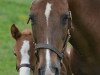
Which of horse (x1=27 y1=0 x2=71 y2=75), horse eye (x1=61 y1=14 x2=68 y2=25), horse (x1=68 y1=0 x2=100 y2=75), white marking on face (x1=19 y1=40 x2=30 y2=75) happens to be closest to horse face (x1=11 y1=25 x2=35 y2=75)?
white marking on face (x1=19 y1=40 x2=30 y2=75)

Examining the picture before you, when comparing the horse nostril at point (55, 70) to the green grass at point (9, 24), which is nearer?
the horse nostril at point (55, 70)

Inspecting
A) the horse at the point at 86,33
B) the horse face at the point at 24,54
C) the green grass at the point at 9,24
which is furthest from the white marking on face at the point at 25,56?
the green grass at the point at 9,24

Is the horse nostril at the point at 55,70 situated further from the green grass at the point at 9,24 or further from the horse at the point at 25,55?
the green grass at the point at 9,24

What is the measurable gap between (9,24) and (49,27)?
7.38 m

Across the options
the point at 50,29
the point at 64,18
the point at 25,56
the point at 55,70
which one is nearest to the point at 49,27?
the point at 50,29

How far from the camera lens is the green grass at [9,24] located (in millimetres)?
9617

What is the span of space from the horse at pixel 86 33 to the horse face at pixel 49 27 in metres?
0.45

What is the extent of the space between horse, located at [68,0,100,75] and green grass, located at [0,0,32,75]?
337 centimetres

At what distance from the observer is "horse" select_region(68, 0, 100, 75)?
5.60 meters

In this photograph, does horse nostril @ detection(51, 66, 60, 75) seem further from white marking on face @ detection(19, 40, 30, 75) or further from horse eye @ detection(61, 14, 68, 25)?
white marking on face @ detection(19, 40, 30, 75)

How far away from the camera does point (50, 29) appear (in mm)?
4980

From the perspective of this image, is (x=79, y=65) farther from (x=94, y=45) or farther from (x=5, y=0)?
(x=5, y=0)

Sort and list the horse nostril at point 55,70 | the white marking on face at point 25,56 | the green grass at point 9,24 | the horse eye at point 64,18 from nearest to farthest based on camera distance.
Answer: the horse nostril at point 55,70
the horse eye at point 64,18
the white marking on face at point 25,56
the green grass at point 9,24

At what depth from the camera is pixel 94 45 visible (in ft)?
18.8
